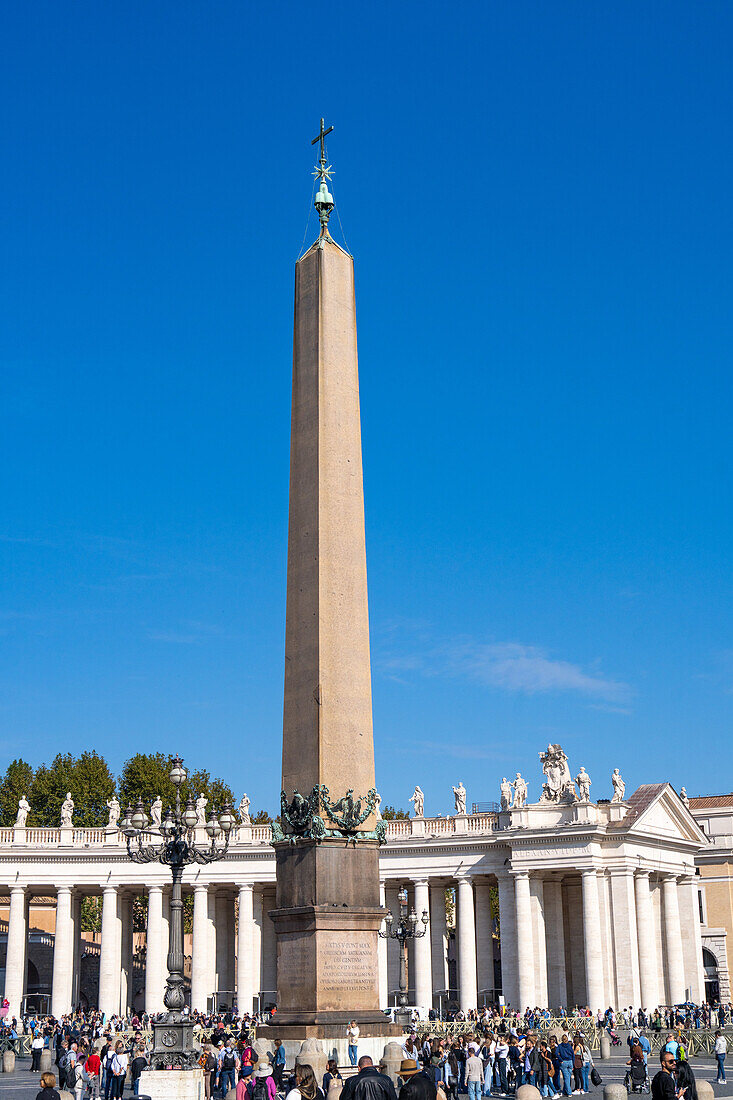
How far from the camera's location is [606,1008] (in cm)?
5109

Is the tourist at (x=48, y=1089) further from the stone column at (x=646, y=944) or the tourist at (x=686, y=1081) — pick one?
the stone column at (x=646, y=944)

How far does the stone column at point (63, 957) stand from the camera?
5681 cm

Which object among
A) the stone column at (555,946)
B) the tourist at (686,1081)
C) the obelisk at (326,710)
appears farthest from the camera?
the stone column at (555,946)

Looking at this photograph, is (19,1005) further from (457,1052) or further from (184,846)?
(184,846)

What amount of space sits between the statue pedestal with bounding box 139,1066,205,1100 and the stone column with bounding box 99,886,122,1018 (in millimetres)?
38698

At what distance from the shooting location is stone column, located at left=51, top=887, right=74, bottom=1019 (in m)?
56.8

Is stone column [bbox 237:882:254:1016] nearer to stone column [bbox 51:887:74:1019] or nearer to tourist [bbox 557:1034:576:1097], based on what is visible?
stone column [bbox 51:887:74:1019]

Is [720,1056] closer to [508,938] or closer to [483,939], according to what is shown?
[508,938]

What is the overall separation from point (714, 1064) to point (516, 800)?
68.7 ft

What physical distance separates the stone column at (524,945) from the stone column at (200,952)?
14.7 meters

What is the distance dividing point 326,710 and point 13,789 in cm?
6471

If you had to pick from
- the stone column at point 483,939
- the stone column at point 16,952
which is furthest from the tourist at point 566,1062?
the stone column at point 16,952

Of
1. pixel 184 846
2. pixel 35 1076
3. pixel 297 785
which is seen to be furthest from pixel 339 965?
pixel 35 1076

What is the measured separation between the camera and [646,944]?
54812 millimetres
